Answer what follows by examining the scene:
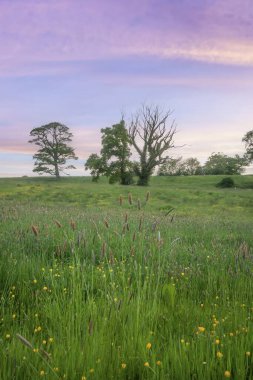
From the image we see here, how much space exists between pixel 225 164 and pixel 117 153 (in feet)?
202

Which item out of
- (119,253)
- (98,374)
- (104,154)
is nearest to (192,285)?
(119,253)

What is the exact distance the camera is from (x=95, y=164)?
189 ft

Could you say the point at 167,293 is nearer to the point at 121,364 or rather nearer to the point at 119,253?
the point at 121,364

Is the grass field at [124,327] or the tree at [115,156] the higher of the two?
the tree at [115,156]

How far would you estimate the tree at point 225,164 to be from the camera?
97637 mm

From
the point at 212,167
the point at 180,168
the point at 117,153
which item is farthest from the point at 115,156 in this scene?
the point at 212,167

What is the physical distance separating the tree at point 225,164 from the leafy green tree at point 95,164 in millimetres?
47222

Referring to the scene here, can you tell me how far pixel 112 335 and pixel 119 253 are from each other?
3953 mm

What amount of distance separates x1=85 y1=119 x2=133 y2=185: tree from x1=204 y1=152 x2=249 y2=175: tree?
45.0m

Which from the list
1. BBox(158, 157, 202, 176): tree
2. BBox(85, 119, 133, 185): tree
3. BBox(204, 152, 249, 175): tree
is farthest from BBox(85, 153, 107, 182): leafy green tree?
BBox(204, 152, 249, 175): tree

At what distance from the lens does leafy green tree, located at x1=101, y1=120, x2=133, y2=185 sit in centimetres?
5778

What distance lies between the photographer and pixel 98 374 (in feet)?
8.09

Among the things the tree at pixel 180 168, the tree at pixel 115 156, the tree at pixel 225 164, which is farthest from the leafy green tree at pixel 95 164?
the tree at pixel 225 164

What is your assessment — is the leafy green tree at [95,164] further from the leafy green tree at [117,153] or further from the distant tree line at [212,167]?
the distant tree line at [212,167]
